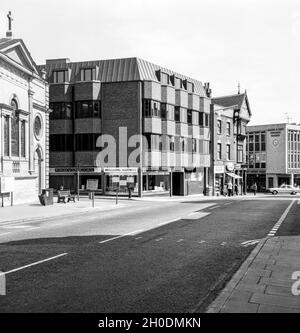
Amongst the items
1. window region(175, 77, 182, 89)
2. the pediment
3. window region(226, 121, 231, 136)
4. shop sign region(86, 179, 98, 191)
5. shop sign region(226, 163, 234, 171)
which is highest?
window region(175, 77, 182, 89)

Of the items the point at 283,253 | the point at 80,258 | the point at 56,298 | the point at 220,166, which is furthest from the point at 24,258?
the point at 220,166

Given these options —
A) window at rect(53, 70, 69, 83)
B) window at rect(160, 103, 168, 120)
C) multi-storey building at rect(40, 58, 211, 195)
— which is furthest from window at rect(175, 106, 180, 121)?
window at rect(53, 70, 69, 83)

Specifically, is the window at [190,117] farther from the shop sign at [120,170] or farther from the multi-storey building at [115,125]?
the shop sign at [120,170]

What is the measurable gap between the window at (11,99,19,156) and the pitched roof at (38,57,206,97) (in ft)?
54.5

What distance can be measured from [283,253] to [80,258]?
16.8 ft

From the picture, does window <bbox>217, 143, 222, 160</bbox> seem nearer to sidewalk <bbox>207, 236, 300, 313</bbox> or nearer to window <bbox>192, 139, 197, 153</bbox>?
window <bbox>192, 139, 197, 153</bbox>

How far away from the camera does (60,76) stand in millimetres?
46688

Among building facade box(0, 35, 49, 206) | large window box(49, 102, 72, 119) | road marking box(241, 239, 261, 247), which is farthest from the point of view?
large window box(49, 102, 72, 119)

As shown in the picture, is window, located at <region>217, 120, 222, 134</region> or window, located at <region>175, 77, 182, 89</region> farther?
window, located at <region>217, 120, 222, 134</region>

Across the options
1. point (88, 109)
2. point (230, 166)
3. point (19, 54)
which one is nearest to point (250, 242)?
point (19, 54)

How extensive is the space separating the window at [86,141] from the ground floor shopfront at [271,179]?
43649mm

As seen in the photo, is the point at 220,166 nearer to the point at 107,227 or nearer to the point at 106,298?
the point at 107,227

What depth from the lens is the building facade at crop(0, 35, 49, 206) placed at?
27.4 metres

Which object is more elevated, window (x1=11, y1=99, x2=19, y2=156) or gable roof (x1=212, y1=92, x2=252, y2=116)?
gable roof (x1=212, y1=92, x2=252, y2=116)
